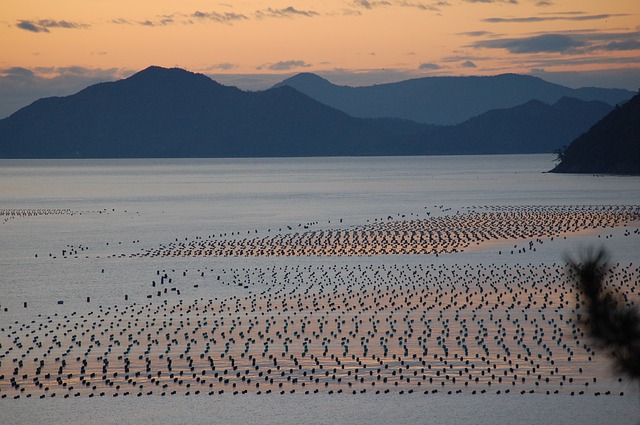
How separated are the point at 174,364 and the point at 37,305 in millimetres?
15540

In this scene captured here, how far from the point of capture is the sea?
28609 millimetres

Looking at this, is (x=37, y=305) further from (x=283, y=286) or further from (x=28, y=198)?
(x=28, y=198)

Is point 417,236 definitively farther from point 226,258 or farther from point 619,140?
point 619,140

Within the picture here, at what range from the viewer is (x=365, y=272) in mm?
55500

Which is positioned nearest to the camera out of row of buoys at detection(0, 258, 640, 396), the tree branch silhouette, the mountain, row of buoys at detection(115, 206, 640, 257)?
the tree branch silhouette

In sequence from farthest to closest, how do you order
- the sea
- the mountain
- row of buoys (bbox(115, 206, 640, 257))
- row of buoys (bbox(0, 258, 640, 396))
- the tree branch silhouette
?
1. the mountain
2. row of buoys (bbox(115, 206, 640, 257))
3. row of buoys (bbox(0, 258, 640, 396))
4. the sea
5. the tree branch silhouette

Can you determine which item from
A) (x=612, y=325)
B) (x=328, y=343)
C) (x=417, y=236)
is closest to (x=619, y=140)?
(x=417, y=236)

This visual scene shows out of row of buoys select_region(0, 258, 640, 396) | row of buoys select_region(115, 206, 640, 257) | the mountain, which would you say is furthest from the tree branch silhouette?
the mountain

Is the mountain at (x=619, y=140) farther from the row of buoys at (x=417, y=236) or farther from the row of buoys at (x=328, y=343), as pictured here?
the row of buoys at (x=328, y=343)

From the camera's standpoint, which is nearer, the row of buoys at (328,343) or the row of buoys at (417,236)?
the row of buoys at (328,343)

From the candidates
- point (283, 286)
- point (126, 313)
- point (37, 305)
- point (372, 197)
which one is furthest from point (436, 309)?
point (372, 197)

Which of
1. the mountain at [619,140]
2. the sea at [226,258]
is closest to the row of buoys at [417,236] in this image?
the sea at [226,258]

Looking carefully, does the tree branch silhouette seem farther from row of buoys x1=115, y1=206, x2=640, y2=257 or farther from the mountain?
the mountain

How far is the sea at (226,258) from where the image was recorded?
2861cm
